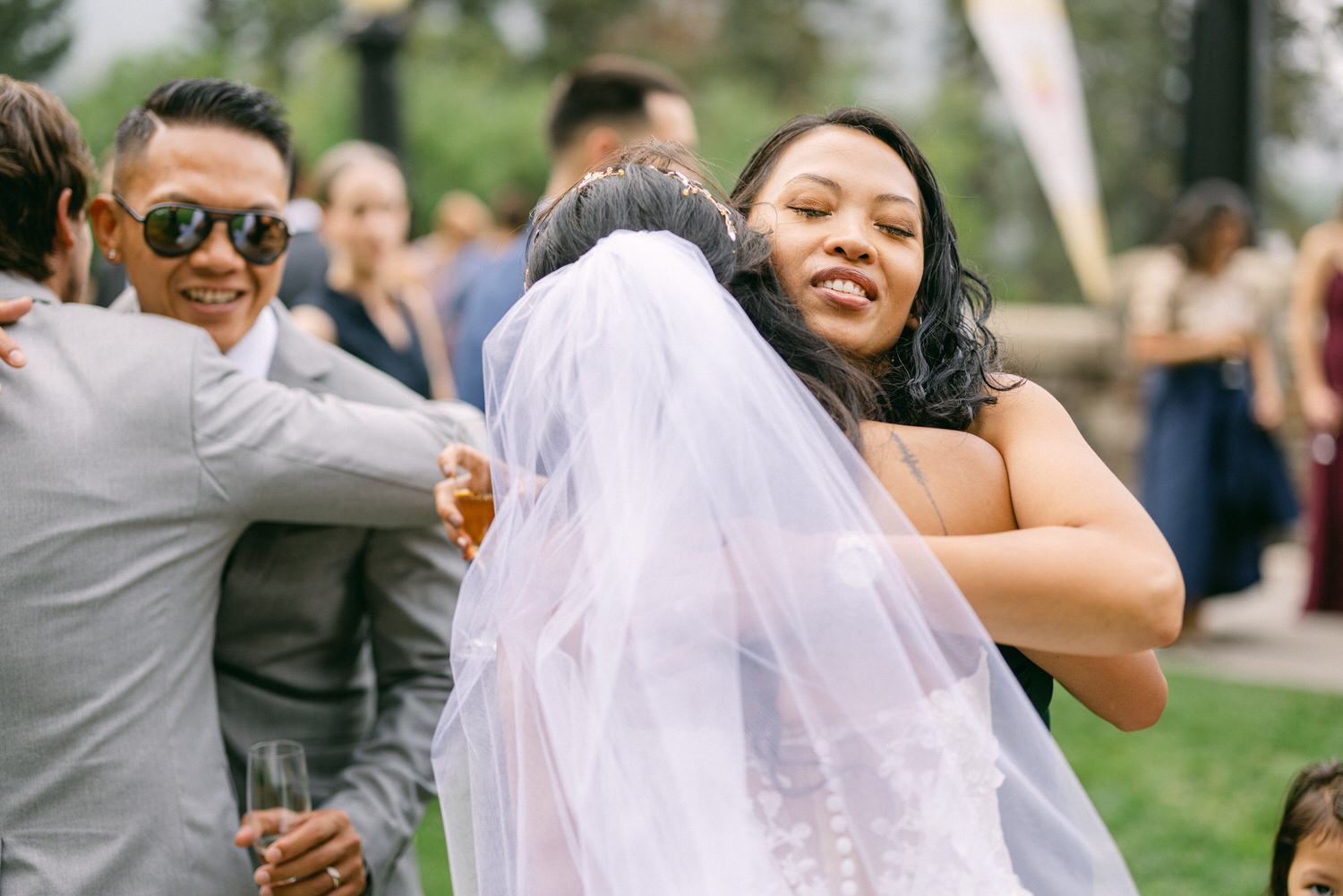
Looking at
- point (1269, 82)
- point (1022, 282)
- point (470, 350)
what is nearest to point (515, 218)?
point (470, 350)

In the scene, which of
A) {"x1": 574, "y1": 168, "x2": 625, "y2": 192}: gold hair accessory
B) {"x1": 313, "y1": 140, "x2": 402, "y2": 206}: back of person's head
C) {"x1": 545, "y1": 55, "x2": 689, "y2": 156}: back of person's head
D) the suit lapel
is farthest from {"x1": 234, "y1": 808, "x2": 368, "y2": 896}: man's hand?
{"x1": 313, "y1": 140, "x2": 402, "y2": 206}: back of person's head

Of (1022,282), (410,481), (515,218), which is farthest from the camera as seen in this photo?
(1022,282)

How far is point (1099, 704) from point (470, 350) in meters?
3.10

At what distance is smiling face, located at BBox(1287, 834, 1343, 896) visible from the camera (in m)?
2.05

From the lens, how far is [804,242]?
1.78m

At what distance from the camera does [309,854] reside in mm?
2100

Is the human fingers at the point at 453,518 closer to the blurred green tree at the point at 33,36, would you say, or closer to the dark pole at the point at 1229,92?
the blurred green tree at the point at 33,36

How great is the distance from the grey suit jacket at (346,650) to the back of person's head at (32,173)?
0.46 meters

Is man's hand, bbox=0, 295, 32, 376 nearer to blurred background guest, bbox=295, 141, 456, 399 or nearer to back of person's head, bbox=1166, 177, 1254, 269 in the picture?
blurred background guest, bbox=295, 141, 456, 399

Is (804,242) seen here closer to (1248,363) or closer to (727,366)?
(727,366)

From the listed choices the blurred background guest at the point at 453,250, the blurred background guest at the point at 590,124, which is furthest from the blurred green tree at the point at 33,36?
the blurred background guest at the point at 590,124

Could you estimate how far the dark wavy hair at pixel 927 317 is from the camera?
5.89ft

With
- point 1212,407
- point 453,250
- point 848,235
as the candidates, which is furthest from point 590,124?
point 453,250

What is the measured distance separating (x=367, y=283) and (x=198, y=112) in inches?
117
